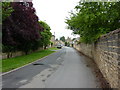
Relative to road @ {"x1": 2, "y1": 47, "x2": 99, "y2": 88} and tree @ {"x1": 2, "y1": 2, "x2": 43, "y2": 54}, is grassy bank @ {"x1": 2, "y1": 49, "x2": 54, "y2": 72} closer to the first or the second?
road @ {"x1": 2, "y1": 47, "x2": 99, "y2": 88}

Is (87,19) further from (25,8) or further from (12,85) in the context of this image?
(25,8)

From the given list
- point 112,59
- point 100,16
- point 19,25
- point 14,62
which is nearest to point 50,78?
point 112,59

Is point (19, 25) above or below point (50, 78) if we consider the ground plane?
above

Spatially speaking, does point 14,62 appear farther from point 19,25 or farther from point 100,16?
point 100,16

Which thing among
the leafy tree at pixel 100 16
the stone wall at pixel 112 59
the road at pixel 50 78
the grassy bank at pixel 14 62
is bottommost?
the road at pixel 50 78

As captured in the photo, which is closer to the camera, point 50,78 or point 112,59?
point 112,59

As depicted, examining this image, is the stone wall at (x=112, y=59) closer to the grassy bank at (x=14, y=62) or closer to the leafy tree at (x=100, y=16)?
the leafy tree at (x=100, y=16)

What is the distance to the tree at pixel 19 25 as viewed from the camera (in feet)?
47.3

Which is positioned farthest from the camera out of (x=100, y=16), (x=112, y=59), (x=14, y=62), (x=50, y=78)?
(x=14, y=62)

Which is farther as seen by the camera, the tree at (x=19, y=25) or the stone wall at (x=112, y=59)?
the tree at (x=19, y=25)

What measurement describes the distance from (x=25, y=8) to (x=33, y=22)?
211cm

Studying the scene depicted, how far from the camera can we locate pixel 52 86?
5.20 meters

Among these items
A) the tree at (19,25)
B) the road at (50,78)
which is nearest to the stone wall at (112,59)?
the road at (50,78)

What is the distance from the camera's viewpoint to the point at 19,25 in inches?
644
